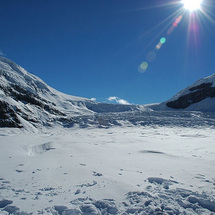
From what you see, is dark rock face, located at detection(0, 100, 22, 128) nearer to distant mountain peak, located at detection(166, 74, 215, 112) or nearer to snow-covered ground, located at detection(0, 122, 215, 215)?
snow-covered ground, located at detection(0, 122, 215, 215)

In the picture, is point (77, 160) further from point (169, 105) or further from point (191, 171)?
point (169, 105)

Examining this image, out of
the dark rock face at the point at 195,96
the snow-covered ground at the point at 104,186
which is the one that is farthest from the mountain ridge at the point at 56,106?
the snow-covered ground at the point at 104,186

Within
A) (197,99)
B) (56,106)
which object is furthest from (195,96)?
(56,106)

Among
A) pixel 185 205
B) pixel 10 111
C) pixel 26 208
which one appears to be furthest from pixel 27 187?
pixel 10 111

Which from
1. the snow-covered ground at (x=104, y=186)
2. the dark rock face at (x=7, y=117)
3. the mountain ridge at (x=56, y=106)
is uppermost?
the mountain ridge at (x=56, y=106)

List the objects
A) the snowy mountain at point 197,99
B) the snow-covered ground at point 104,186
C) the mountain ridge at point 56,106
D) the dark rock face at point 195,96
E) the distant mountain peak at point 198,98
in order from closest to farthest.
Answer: the snow-covered ground at point 104,186 < the mountain ridge at point 56,106 < the distant mountain peak at point 198,98 < the snowy mountain at point 197,99 < the dark rock face at point 195,96

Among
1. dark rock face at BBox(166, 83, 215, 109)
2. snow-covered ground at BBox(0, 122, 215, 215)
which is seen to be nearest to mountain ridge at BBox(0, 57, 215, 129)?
dark rock face at BBox(166, 83, 215, 109)

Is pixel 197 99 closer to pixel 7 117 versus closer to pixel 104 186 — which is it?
pixel 7 117

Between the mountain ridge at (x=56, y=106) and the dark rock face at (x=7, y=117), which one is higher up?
the mountain ridge at (x=56, y=106)

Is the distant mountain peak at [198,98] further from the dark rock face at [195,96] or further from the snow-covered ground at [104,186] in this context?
the snow-covered ground at [104,186]
